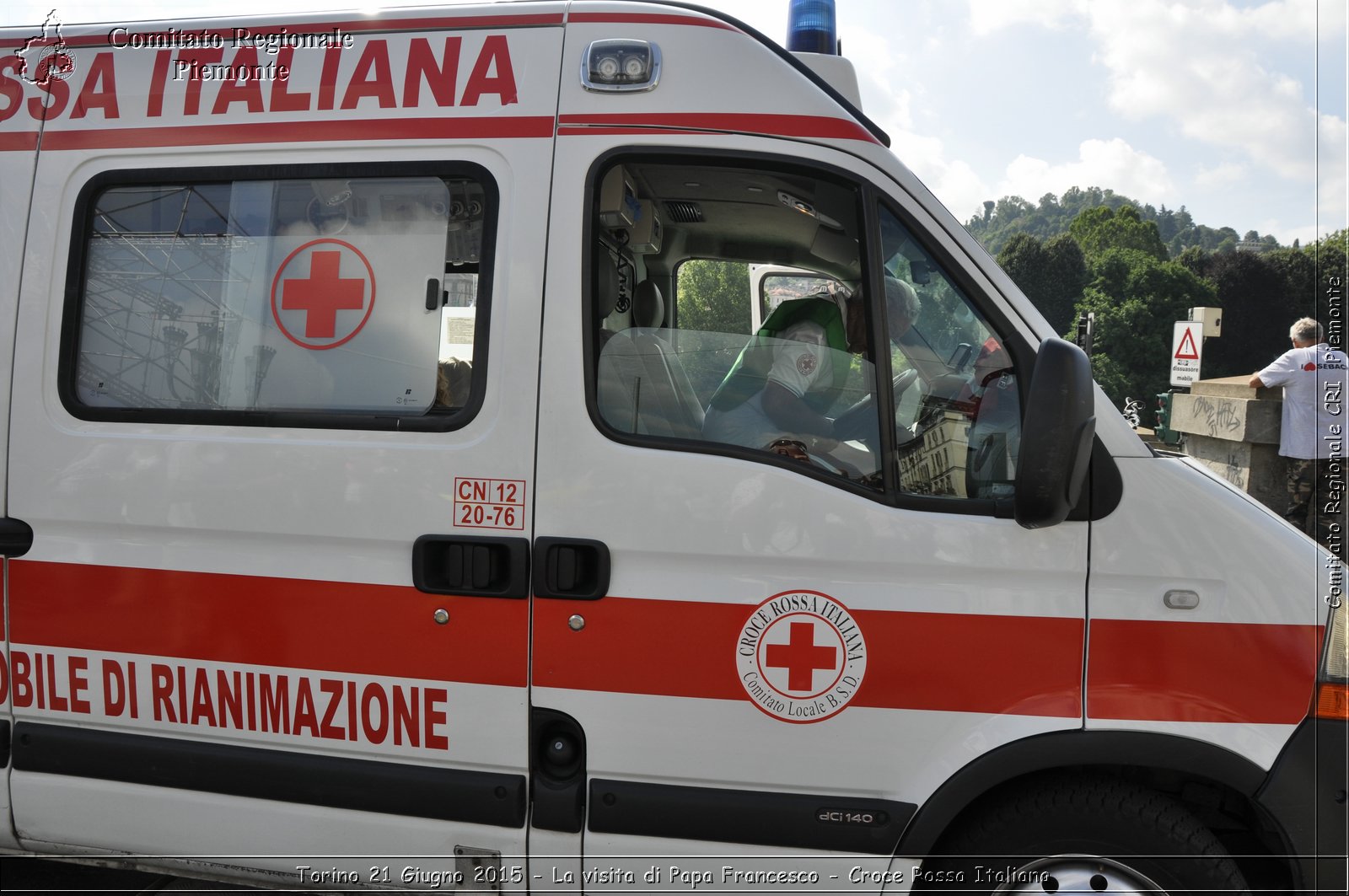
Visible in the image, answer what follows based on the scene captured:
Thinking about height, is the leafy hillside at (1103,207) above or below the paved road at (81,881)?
above

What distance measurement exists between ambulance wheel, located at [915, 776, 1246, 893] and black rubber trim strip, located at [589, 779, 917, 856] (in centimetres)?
18

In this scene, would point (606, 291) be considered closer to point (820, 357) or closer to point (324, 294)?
point (820, 357)

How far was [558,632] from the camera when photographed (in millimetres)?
2322

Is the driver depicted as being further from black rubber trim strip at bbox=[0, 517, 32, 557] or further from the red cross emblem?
black rubber trim strip at bbox=[0, 517, 32, 557]

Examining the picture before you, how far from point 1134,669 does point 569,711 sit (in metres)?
1.33

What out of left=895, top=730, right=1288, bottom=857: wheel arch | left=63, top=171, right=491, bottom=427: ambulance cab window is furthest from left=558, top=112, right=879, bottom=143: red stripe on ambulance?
left=895, top=730, right=1288, bottom=857: wheel arch

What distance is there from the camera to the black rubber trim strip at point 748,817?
226 cm

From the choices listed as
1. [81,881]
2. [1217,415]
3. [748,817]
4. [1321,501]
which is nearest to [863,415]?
[748,817]

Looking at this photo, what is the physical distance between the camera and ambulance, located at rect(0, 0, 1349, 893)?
7.14ft

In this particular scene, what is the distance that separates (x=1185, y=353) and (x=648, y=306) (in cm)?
1216

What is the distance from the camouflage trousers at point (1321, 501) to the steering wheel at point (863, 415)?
3.53 ft

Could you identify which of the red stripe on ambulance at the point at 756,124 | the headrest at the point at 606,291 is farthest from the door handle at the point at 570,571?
the red stripe on ambulance at the point at 756,124

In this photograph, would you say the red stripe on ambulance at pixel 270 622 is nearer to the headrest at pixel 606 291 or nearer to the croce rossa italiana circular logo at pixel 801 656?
the croce rossa italiana circular logo at pixel 801 656

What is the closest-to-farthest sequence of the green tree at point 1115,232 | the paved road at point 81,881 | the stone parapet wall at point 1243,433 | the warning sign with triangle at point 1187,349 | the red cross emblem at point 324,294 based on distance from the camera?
1. the red cross emblem at point 324,294
2. the paved road at point 81,881
3. the stone parapet wall at point 1243,433
4. the warning sign with triangle at point 1187,349
5. the green tree at point 1115,232
